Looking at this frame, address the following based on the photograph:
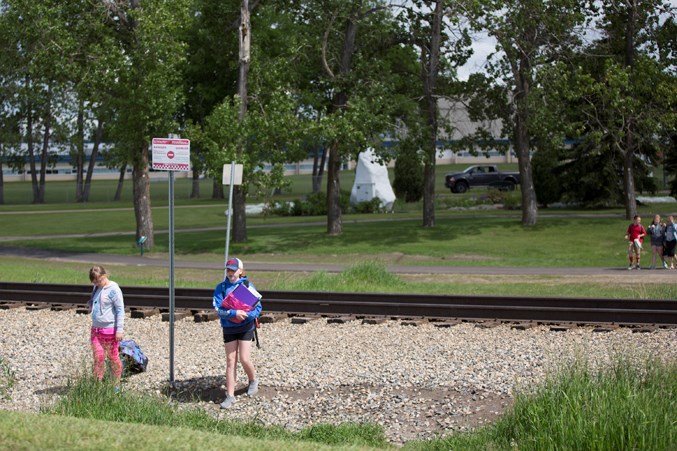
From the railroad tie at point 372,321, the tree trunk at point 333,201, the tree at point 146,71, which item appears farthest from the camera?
the tree trunk at point 333,201

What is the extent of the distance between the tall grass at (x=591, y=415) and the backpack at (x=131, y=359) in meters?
4.83

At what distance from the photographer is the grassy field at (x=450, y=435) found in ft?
27.3

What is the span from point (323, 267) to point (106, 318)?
17409 mm

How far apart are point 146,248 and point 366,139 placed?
9.11m

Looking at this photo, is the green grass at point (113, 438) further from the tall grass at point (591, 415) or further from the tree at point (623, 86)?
the tree at point (623, 86)

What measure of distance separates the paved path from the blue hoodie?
15.7 meters

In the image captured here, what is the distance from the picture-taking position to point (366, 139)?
35.7 meters

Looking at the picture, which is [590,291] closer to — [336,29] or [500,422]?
[500,422]

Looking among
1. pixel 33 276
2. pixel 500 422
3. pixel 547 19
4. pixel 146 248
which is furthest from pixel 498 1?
pixel 500 422

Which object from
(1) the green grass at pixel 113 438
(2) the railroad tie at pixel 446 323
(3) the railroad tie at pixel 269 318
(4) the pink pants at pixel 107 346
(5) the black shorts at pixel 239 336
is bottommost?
(3) the railroad tie at pixel 269 318

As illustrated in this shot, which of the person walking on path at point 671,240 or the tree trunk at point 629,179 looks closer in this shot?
the person walking on path at point 671,240

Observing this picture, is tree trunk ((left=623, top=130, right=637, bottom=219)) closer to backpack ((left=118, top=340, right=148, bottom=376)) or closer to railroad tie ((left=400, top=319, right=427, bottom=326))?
railroad tie ((left=400, top=319, right=427, bottom=326))

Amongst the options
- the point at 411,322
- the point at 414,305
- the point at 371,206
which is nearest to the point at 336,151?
the point at 371,206

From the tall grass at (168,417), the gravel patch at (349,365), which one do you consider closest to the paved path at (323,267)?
the gravel patch at (349,365)
